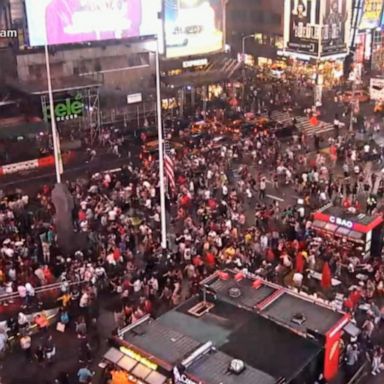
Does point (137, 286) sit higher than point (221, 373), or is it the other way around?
point (221, 373)

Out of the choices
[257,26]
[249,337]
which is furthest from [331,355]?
[257,26]

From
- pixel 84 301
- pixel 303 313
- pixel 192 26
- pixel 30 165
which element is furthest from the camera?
pixel 192 26

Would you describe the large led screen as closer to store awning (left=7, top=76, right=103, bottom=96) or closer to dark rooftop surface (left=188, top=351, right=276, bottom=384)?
store awning (left=7, top=76, right=103, bottom=96)

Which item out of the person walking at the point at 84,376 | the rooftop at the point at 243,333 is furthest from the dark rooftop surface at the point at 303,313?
the person walking at the point at 84,376

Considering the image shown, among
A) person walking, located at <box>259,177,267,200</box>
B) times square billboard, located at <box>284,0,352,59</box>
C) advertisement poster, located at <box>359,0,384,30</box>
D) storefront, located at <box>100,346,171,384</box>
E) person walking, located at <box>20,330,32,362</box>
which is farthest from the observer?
advertisement poster, located at <box>359,0,384,30</box>

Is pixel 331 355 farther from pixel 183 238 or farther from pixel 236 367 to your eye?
pixel 183 238

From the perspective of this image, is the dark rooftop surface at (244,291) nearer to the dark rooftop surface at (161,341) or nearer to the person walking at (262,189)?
the dark rooftop surface at (161,341)

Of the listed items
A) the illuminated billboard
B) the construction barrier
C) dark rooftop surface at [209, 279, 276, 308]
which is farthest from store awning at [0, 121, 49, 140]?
dark rooftop surface at [209, 279, 276, 308]
